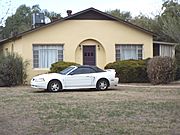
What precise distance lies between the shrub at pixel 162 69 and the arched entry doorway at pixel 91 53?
183 inches

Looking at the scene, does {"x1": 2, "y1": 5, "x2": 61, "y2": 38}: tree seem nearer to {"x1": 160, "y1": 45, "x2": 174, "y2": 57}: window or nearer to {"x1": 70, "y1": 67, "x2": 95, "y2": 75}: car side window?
{"x1": 70, "y1": 67, "x2": 95, "y2": 75}: car side window

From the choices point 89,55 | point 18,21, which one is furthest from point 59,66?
point 18,21

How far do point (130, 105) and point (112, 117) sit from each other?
9.30ft

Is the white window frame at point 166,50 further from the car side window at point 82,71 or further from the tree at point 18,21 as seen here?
the car side window at point 82,71

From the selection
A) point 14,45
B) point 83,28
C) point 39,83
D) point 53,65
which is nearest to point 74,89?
point 39,83

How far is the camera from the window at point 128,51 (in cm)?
3120

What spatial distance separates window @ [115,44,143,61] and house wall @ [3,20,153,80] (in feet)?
1.22

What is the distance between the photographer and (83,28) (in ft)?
99.2

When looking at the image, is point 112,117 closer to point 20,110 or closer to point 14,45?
point 20,110

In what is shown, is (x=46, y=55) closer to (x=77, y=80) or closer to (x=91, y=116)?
(x=77, y=80)

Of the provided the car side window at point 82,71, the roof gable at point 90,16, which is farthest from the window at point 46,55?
the car side window at point 82,71

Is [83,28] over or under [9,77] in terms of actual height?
over

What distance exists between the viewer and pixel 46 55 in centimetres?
3028

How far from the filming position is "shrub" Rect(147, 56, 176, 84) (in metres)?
26.7
